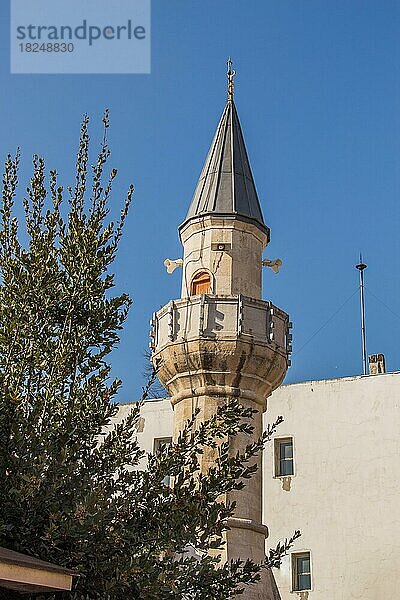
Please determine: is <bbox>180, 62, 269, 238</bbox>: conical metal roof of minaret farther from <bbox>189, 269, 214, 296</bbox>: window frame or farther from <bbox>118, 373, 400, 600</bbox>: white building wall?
<bbox>118, 373, 400, 600</bbox>: white building wall

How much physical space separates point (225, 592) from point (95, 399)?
1.74 m

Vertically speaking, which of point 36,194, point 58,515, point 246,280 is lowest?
point 58,515

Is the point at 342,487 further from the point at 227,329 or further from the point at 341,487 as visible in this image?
the point at 227,329

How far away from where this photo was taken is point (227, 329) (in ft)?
54.4

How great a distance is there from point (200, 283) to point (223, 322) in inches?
46.4

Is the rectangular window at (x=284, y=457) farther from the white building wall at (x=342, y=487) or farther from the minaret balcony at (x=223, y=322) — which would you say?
the minaret balcony at (x=223, y=322)

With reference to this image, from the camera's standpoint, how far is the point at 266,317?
17.0 meters

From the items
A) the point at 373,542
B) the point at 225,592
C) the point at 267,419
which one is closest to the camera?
the point at 225,592

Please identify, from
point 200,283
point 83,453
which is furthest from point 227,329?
point 83,453

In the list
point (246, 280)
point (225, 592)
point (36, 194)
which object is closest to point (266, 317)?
point (246, 280)

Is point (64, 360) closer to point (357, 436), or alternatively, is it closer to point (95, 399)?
point (95, 399)

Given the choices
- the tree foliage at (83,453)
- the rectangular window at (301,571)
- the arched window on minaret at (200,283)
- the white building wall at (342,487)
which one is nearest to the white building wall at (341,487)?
the white building wall at (342,487)

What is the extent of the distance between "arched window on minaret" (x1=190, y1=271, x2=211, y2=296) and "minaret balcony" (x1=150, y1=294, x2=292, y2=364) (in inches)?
20.0

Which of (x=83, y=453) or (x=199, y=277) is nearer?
(x=83, y=453)
